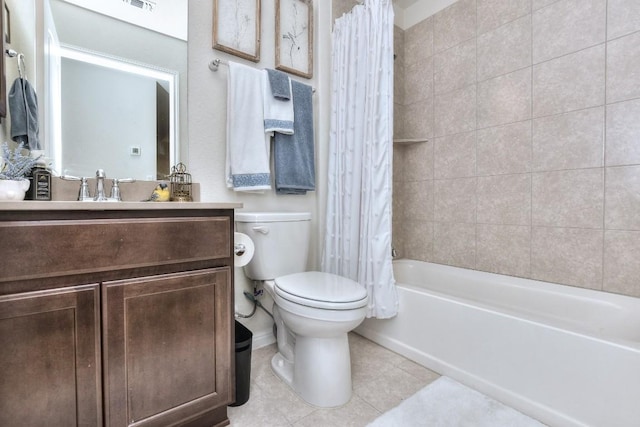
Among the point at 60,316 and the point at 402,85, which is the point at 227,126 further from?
the point at 402,85

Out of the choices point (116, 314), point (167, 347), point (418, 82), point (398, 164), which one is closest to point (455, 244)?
point (398, 164)

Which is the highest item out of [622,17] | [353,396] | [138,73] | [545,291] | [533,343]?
[622,17]

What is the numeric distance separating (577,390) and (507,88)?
1549mm

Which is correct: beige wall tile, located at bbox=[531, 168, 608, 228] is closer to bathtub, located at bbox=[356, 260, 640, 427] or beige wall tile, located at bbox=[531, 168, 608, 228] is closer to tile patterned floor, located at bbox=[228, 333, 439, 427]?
bathtub, located at bbox=[356, 260, 640, 427]

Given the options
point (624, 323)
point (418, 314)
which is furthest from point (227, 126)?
point (624, 323)

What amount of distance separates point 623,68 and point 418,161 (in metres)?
1.13

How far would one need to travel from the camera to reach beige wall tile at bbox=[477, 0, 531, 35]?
174 centimetres

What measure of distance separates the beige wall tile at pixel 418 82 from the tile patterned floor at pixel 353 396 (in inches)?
69.8

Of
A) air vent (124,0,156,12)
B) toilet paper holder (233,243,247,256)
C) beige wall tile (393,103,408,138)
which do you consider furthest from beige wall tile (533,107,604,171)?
air vent (124,0,156,12)

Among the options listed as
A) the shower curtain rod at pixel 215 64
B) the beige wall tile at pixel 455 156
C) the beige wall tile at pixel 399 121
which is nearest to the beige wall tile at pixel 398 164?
the beige wall tile at pixel 399 121

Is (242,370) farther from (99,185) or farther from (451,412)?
(99,185)

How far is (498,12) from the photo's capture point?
183 centimetres

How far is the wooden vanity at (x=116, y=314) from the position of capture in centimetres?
75

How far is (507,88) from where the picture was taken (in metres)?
1.79
